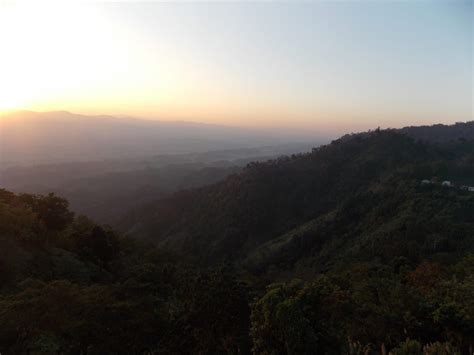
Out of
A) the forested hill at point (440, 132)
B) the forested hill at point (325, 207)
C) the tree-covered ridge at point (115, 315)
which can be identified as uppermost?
the forested hill at point (440, 132)

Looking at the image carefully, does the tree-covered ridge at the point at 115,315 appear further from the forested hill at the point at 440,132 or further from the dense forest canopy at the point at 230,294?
the forested hill at the point at 440,132

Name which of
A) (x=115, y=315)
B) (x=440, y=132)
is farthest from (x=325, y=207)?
(x=440, y=132)

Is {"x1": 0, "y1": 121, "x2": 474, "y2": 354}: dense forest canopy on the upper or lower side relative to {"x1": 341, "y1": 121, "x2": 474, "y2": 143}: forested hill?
lower

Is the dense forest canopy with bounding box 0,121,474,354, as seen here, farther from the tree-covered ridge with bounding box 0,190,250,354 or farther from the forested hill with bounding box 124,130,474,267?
the forested hill with bounding box 124,130,474,267

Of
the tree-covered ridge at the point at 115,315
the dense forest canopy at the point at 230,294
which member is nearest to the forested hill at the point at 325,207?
the dense forest canopy at the point at 230,294

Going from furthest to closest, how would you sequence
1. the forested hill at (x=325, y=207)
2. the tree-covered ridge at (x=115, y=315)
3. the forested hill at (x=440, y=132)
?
the forested hill at (x=440, y=132) → the forested hill at (x=325, y=207) → the tree-covered ridge at (x=115, y=315)

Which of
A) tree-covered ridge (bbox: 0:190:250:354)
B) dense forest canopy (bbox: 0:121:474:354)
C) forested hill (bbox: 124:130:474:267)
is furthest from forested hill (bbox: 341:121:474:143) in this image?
tree-covered ridge (bbox: 0:190:250:354)

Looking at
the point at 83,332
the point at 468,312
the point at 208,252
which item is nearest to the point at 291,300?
the point at 468,312

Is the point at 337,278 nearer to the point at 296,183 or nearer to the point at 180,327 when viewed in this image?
the point at 180,327
